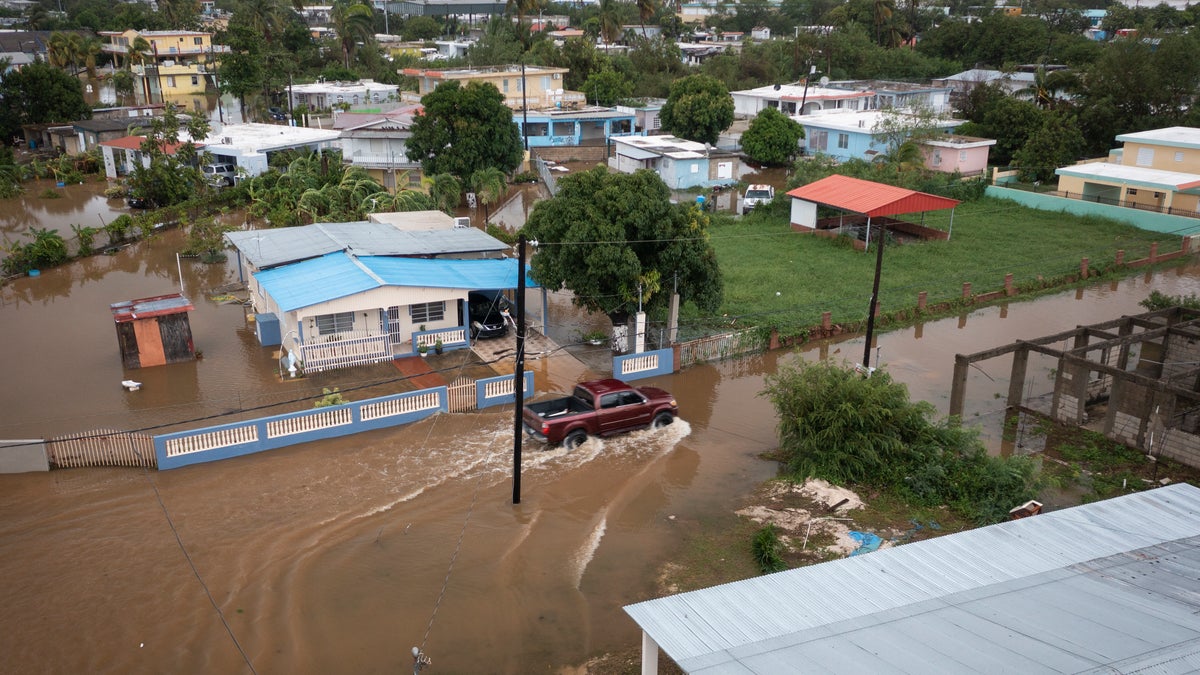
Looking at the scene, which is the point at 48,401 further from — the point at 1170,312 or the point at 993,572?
the point at 1170,312

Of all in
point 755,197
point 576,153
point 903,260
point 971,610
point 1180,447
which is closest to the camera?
point 971,610

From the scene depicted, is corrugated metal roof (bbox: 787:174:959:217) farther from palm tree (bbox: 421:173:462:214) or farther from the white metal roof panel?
palm tree (bbox: 421:173:462:214)

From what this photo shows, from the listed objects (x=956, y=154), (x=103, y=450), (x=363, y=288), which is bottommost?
(x=103, y=450)

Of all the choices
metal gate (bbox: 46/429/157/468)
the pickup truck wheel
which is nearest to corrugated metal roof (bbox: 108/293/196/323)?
metal gate (bbox: 46/429/157/468)

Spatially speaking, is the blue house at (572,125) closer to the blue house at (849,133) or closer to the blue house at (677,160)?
the blue house at (677,160)

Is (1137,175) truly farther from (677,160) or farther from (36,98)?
(36,98)

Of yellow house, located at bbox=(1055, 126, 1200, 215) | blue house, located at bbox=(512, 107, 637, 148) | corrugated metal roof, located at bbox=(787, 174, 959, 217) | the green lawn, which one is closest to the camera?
the green lawn

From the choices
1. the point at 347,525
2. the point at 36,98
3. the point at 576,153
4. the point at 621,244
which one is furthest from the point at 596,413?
the point at 36,98
